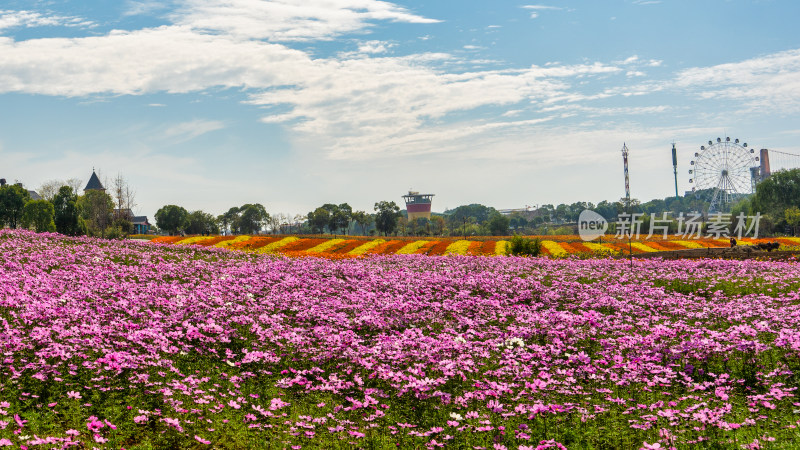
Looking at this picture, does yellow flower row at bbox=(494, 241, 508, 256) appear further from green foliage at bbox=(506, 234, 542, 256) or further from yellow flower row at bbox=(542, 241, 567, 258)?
yellow flower row at bbox=(542, 241, 567, 258)

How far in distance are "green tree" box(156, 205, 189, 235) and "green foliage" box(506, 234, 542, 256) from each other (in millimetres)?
82577

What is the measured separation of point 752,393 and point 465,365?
13.1 ft

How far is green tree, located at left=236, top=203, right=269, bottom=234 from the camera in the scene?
12019cm

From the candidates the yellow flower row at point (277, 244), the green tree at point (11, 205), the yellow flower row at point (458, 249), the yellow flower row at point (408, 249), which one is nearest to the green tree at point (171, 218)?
the green tree at point (11, 205)

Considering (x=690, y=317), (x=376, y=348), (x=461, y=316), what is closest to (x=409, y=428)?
(x=376, y=348)

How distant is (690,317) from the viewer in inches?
480

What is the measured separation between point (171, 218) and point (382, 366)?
104638 mm

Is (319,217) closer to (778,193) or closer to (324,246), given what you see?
(324,246)

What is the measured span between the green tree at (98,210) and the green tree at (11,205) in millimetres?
6093

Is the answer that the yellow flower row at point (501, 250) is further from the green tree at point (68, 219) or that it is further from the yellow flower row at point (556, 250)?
the green tree at point (68, 219)

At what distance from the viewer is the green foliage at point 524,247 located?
32.2m

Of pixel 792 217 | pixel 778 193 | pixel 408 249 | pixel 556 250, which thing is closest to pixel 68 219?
pixel 408 249

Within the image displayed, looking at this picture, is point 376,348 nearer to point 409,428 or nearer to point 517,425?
point 409,428

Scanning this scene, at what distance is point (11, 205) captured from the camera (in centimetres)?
6938
